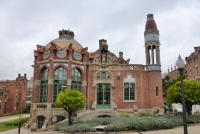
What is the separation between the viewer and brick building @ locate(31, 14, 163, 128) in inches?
1022

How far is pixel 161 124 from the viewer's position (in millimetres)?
15922

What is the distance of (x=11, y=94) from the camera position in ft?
163

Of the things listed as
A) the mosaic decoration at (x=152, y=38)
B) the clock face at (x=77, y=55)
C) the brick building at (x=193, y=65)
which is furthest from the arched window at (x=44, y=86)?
the brick building at (x=193, y=65)

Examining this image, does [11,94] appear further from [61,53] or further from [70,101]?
[70,101]

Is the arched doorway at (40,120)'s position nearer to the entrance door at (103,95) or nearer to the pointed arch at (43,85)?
the pointed arch at (43,85)

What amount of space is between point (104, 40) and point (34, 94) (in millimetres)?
15375

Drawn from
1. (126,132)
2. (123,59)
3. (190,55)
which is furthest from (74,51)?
(190,55)

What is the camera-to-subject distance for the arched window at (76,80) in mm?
26594

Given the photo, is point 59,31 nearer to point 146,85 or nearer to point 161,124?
point 146,85

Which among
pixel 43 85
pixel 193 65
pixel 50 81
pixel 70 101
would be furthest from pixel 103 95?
pixel 193 65

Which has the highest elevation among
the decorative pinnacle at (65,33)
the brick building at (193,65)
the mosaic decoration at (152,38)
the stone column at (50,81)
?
the decorative pinnacle at (65,33)

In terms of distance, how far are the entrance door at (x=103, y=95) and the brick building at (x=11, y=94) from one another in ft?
86.3

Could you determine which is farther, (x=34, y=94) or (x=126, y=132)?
(x=34, y=94)

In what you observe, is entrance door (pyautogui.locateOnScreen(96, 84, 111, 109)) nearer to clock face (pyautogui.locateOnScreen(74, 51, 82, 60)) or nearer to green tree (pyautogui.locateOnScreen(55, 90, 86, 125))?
clock face (pyautogui.locateOnScreen(74, 51, 82, 60))
